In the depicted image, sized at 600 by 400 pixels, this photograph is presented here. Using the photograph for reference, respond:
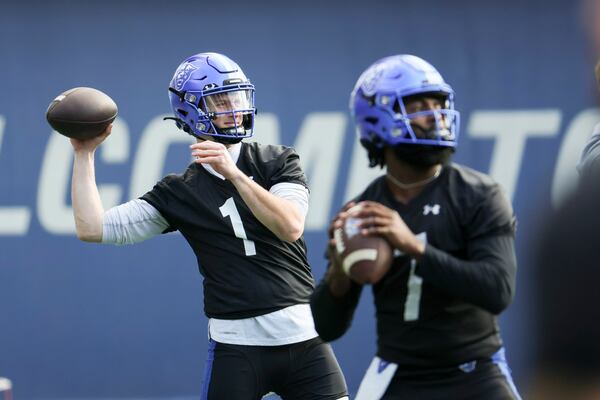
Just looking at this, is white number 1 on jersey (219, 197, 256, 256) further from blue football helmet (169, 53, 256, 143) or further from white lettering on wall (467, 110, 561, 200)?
white lettering on wall (467, 110, 561, 200)

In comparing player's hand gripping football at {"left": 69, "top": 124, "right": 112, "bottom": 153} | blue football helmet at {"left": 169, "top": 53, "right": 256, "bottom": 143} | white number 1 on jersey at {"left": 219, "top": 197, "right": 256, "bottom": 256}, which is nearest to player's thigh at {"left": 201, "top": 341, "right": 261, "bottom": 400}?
white number 1 on jersey at {"left": 219, "top": 197, "right": 256, "bottom": 256}

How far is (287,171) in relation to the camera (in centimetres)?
468

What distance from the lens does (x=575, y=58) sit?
725 centimetres

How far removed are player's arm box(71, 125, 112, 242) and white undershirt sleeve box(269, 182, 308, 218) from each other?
756 mm

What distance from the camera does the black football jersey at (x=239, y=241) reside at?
459 cm

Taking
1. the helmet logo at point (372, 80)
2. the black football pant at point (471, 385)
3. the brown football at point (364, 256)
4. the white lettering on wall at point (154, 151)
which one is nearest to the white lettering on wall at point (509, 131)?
the white lettering on wall at point (154, 151)

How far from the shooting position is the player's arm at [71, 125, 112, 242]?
473 cm

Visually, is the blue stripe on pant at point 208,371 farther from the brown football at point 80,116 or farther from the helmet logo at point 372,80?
the helmet logo at point 372,80

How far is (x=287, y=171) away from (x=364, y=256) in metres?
1.51

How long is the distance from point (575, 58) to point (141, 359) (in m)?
3.42

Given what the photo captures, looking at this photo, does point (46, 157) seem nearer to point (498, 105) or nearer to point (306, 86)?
point (306, 86)

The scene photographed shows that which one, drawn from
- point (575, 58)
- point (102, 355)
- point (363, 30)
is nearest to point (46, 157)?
point (102, 355)

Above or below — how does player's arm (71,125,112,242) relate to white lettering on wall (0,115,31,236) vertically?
above

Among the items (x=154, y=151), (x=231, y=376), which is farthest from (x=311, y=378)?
(x=154, y=151)
